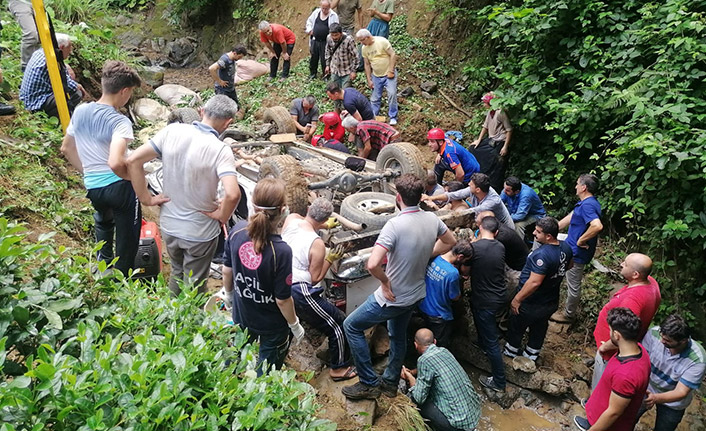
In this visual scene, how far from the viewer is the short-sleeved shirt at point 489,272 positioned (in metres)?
5.05

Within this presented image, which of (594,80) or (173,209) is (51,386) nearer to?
(173,209)

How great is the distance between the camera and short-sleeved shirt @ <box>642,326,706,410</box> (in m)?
4.17

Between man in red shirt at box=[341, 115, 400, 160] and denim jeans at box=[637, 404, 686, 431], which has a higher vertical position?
man in red shirt at box=[341, 115, 400, 160]

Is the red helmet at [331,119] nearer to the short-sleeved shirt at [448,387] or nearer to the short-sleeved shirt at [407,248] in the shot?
the short-sleeved shirt at [407,248]

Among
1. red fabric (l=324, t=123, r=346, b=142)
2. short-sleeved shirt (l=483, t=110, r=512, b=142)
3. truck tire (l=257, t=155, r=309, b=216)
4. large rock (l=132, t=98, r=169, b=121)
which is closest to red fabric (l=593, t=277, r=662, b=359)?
truck tire (l=257, t=155, r=309, b=216)

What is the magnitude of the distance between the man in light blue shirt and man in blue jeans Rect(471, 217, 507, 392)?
1.33 m

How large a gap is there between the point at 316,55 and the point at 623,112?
6981 millimetres

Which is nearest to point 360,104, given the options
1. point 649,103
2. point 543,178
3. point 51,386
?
point 543,178

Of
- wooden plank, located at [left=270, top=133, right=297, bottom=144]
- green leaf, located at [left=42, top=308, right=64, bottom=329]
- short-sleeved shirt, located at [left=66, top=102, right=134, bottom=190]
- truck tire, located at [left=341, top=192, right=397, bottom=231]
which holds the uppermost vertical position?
green leaf, located at [left=42, top=308, right=64, bottom=329]

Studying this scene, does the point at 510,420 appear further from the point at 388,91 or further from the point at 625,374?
the point at 388,91

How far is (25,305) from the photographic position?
78.9 inches

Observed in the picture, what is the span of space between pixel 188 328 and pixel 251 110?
9.37 metres

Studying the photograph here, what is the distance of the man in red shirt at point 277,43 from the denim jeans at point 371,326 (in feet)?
29.0

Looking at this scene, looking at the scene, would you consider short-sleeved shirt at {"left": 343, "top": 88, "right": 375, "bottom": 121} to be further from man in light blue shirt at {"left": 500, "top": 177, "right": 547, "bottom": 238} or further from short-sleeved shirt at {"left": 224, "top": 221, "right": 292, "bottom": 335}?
short-sleeved shirt at {"left": 224, "top": 221, "right": 292, "bottom": 335}
